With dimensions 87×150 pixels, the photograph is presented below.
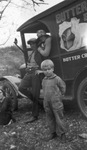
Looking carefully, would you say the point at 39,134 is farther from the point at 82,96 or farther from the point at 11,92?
the point at 11,92

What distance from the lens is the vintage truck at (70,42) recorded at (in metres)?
4.54

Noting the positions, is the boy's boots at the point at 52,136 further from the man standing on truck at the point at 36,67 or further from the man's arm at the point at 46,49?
the man's arm at the point at 46,49

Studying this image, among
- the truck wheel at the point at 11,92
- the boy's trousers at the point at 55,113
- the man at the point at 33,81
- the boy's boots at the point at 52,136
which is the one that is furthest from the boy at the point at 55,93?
the truck wheel at the point at 11,92

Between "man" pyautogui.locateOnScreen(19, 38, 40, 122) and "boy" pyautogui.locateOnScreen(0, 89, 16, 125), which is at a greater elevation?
"man" pyautogui.locateOnScreen(19, 38, 40, 122)

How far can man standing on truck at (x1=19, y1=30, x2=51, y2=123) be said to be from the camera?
508 cm

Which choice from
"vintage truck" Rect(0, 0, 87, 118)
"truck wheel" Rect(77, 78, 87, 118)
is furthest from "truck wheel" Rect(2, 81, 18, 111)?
"truck wheel" Rect(77, 78, 87, 118)

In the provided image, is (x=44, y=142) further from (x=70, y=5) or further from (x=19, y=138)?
(x=70, y=5)

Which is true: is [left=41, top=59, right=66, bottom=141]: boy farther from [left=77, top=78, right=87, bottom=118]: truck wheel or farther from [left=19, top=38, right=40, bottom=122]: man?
[left=19, top=38, right=40, bottom=122]: man

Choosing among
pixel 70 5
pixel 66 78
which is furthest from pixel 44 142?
pixel 70 5

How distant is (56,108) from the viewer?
383 cm

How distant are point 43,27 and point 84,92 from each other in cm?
206

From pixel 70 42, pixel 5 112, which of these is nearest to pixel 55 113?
pixel 70 42

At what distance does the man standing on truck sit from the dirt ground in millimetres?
353

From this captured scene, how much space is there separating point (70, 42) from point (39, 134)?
186 centimetres
